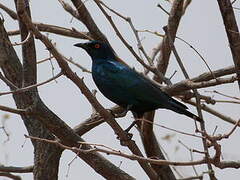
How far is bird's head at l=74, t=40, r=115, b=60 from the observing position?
7301mm

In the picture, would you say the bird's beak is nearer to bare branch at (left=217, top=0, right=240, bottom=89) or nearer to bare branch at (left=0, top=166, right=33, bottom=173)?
bare branch at (left=0, top=166, right=33, bottom=173)

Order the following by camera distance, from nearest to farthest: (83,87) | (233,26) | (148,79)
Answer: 1. (233,26)
2. (83,87)
3. (148,79)

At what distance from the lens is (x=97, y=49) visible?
7.35m

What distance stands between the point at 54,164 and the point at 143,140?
1.02m

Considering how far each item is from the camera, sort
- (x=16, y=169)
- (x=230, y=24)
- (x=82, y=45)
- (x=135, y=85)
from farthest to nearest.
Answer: (x=82, y=45), (x=135, y=85), (x=16, y=169), (x=230, y=24)

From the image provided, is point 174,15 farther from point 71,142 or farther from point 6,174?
point 6,174

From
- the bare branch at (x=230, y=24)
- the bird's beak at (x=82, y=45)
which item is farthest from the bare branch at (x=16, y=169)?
the bare branch at (x=230, y=24)

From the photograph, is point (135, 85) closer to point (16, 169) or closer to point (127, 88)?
point (127, 88)

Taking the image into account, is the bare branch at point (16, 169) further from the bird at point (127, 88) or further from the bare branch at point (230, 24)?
the bare branch at point (230, 24)

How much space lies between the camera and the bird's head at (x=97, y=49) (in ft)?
24.0

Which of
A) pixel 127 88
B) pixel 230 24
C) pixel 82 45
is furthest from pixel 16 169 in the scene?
pixel 230 24

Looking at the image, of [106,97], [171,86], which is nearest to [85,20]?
[106,97]

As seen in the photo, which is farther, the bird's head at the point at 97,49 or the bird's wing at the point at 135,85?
the bird's head at the point at 97,49

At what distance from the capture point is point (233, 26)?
444 cm
